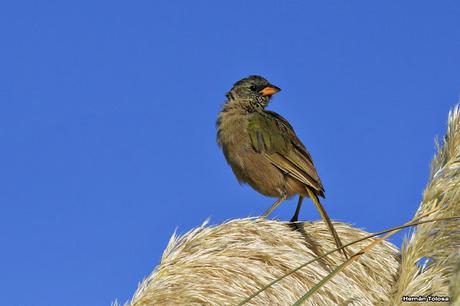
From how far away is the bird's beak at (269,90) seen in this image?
6.54 m

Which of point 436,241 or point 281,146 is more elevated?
point 281,146

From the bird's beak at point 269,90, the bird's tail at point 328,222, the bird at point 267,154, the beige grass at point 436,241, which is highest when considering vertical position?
the bird's beak at point 269,90

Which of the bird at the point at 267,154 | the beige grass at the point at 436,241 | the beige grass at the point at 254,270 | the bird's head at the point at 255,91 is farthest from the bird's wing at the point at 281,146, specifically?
the beige grass at the point at 436,241

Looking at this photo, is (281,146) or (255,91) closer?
(281,146)

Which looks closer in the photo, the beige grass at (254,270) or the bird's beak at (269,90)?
the beige grass at (254,270)

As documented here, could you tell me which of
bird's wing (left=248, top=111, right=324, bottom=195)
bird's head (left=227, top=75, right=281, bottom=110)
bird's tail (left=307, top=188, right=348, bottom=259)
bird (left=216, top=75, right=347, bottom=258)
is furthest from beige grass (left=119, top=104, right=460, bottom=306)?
bird's head (left=227, top=75, right=281, bottom=110)

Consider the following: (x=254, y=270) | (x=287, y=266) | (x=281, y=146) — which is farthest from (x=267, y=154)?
(x=254, y=270)

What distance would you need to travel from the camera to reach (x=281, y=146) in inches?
226

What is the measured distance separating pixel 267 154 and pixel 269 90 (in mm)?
1034

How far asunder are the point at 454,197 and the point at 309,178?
261 cm

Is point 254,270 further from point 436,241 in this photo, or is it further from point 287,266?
point 436,241

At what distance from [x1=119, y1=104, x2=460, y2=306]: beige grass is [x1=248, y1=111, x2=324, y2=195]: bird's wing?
2178 millimetres

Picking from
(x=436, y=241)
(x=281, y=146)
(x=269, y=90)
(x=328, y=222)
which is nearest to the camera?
(x=436, y=241)

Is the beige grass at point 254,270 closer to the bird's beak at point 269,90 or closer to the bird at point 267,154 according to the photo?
the bird at point 267,154
